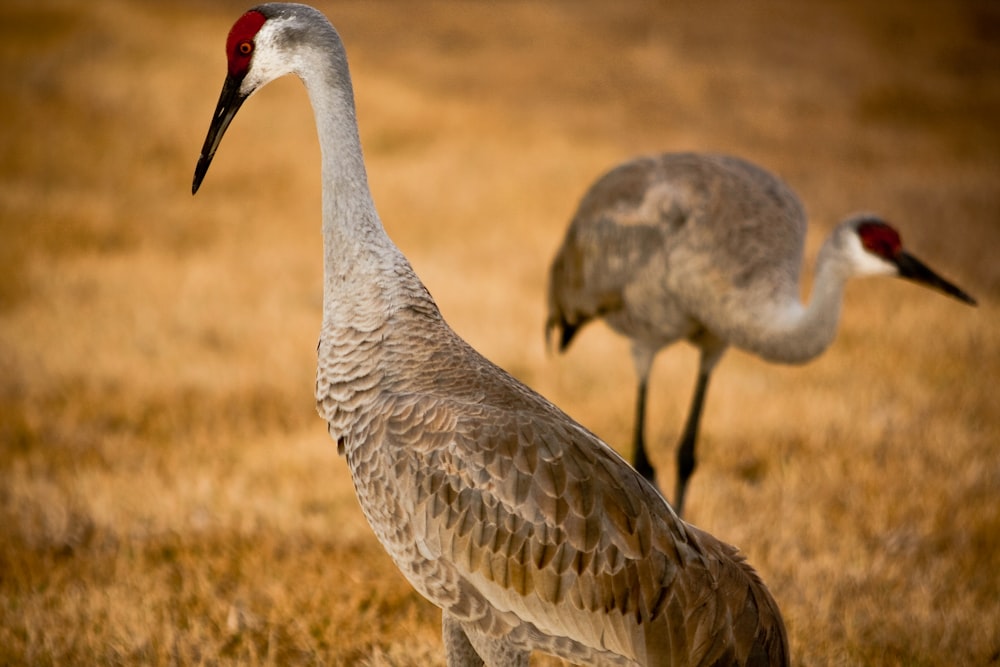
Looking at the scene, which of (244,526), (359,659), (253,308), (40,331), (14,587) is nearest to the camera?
(359,659)

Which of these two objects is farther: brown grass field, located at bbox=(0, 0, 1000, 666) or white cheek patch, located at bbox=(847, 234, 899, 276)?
white cheek patch, located at bbox=(847, 234, 899, 276)

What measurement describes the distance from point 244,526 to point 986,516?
11.8 ft

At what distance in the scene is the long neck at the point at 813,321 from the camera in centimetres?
432

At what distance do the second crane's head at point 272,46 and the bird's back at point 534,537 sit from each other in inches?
38.0

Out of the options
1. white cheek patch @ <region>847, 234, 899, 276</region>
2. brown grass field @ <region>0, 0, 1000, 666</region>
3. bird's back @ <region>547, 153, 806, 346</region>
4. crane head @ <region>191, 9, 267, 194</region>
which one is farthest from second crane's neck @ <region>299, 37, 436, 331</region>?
white cheek patch @ <region>847, 234, 899, 276</region>

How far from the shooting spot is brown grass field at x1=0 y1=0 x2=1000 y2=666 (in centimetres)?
401

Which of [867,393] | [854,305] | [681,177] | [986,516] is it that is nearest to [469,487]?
[681,177]

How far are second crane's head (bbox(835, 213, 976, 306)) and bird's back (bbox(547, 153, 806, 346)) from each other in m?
0.35

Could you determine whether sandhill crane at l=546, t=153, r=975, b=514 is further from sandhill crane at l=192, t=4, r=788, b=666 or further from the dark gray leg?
sandhill crane at l=192, t=4, r=788, b=666

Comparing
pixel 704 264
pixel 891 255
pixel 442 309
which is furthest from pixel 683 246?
pixel 442 309

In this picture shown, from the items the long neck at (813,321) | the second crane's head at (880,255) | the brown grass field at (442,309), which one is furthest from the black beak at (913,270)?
the brown grass field at (442,309)

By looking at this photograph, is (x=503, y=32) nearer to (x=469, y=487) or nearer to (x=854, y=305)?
(x=854, y=305)

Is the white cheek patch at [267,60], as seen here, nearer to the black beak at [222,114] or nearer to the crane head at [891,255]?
the black beak at [222,114]

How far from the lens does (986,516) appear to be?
4820mm
